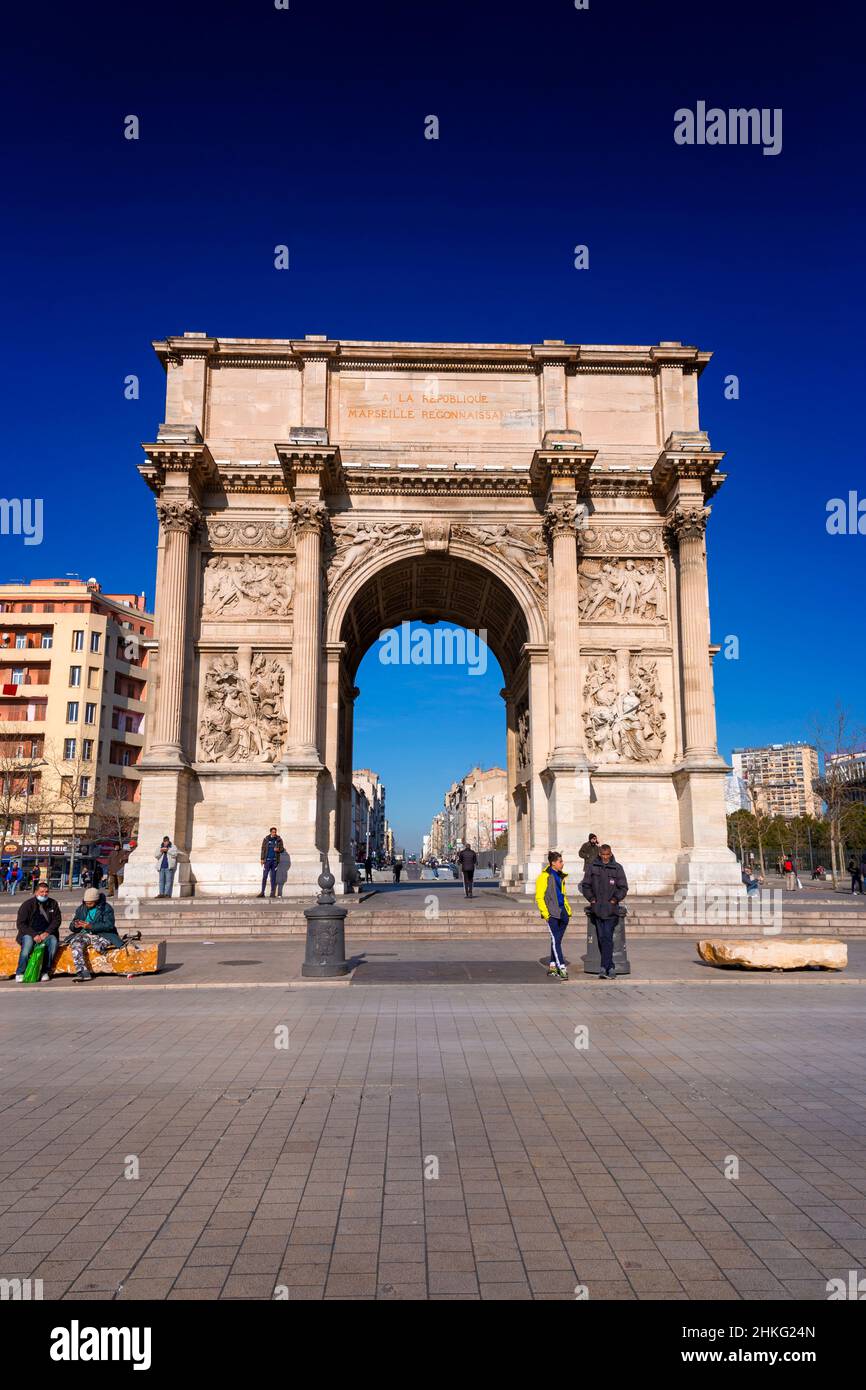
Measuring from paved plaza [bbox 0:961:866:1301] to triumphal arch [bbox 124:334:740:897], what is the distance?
1518 centimetres

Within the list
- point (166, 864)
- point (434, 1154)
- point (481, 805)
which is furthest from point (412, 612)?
point (481, 805)

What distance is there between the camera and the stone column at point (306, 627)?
25.5 m

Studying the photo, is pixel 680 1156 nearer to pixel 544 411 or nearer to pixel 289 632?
pixel 289 632

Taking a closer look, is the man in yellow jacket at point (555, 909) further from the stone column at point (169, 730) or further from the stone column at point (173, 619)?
the stone column at point (173, 619)

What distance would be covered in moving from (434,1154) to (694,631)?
22.4m

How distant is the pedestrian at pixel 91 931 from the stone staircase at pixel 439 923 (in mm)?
4969

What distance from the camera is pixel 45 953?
13.9 metres

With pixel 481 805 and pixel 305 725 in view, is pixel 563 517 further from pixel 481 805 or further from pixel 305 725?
pixel 481 805

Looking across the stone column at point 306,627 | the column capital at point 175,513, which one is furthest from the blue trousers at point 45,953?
the column capital at point 175,513

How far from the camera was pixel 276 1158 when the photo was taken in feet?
18.1

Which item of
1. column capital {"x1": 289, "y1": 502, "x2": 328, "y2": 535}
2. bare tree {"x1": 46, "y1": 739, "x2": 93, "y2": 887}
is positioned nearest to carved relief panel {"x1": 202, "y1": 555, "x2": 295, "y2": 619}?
column capital {"x1": 289, "y1": 502, "x2": 328, "y2": 535}
